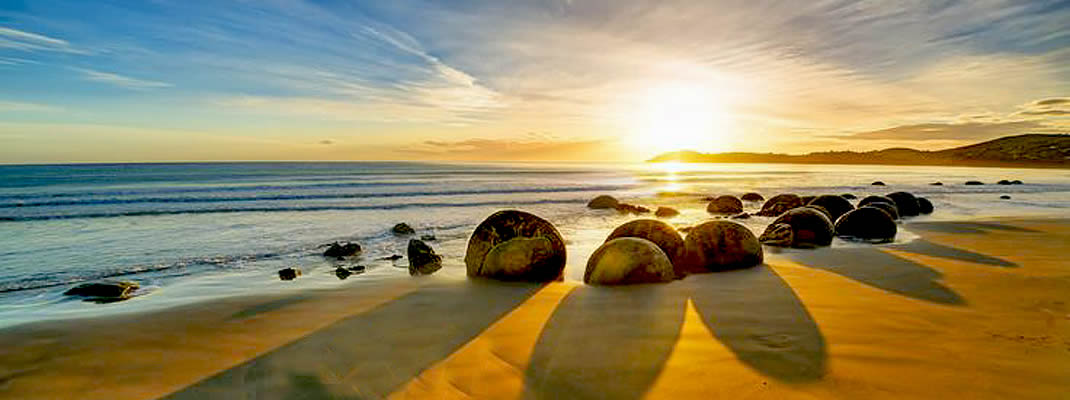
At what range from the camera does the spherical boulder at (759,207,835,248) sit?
35.9ft

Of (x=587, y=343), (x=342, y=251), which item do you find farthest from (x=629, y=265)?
(x=342, y=251)

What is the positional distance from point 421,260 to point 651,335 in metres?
5.38

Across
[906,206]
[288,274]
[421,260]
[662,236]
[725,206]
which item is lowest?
[288,274]

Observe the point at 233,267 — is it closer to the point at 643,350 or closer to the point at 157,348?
the point at 157,348

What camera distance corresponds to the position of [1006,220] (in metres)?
15.3

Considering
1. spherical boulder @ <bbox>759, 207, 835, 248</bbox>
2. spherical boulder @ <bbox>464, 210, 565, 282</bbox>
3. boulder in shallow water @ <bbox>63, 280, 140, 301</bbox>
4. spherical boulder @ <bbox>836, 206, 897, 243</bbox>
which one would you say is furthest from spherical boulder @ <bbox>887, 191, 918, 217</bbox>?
boulder in shallow water @ <bbox>63, 280, 140, 301</bbox>

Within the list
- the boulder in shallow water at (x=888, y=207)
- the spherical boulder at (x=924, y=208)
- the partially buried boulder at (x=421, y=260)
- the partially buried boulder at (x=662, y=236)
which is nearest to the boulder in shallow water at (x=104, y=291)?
the partially buried boulder at (x=421, y=260)

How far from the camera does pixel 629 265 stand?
7.35 metres

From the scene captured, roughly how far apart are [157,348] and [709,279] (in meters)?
6.85

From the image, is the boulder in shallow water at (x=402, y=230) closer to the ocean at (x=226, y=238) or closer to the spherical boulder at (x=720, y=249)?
the ocean at (x=226, y=238)

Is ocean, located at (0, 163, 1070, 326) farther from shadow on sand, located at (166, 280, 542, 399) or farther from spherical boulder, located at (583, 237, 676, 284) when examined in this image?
shadow on sand, located at (166, 280, 542, 399)

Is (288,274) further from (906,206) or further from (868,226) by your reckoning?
(906,206)

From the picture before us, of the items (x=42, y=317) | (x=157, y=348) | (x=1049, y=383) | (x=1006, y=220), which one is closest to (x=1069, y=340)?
(x=1049, y=383)

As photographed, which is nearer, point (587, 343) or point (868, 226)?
point (587, 343)
